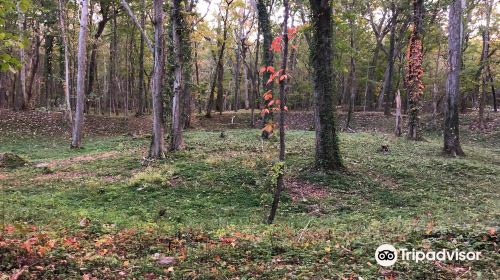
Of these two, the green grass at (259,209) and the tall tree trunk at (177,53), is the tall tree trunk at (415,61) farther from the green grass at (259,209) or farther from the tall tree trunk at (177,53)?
the tall tree trunk at (177,53)

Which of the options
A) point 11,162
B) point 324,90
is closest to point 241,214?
point 324,90

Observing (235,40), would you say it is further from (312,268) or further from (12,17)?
(312,268)

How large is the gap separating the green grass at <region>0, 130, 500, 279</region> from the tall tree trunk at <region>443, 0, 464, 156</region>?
2.08 ft

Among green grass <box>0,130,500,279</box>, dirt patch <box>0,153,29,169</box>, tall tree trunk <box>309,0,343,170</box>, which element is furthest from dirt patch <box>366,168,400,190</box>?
dirt patch <box>0,153,29,169</box>

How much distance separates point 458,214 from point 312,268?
491 cm

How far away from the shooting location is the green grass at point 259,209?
4598 mm

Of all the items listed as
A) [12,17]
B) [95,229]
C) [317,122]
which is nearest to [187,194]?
[95,229]

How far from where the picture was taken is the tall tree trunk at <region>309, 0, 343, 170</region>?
36.2ft

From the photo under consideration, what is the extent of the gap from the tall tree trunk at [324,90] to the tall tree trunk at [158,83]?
505cm

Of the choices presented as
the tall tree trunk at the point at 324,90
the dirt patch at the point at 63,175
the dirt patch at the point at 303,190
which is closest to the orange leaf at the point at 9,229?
the dirt patch at the point at 63,175

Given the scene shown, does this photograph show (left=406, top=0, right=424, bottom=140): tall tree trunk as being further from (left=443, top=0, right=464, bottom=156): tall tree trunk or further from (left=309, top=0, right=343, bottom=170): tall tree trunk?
(left=309, top=0, right=343, bottom=170): tall tree trunk

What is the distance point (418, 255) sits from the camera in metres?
4.50

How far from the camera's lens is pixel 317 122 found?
36.8 ft

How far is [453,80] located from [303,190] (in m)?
8.53
